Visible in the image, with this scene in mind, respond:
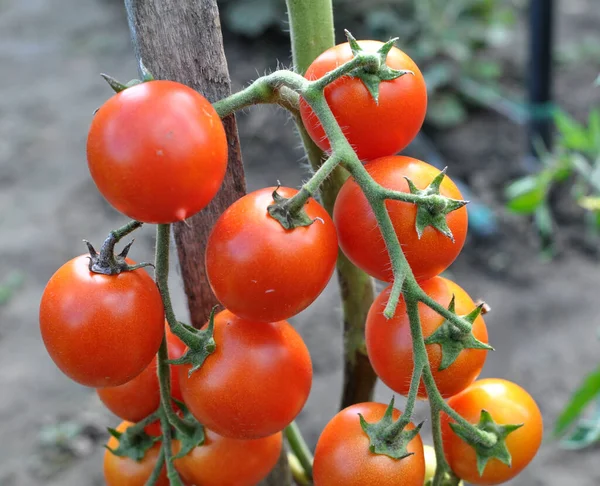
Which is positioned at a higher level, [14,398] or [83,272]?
[83,272]

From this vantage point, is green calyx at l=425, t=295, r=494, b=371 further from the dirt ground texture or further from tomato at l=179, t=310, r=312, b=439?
the dirt ground texture

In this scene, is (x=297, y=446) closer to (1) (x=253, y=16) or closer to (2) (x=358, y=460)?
(2) (x=358, y=460)

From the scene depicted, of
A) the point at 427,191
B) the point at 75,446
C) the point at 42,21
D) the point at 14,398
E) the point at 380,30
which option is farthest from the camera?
the point at 42,21

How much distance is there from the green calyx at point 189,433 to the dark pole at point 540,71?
2467mm

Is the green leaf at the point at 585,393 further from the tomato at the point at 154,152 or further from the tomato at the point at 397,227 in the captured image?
Result: the tomato at the point at 154,152

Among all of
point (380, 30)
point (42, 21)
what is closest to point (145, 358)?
point (380, 30)

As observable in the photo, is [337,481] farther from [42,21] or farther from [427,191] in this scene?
→ [42,21]

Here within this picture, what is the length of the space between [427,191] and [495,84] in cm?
323

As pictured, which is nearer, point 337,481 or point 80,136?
point 337,481

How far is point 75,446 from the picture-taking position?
2121 millimetres

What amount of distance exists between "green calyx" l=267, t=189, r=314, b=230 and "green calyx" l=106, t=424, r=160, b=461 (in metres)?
0.33

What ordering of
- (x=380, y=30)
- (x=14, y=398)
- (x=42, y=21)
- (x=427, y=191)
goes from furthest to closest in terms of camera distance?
1. (x=42, y=21)
2. (x=380, y=30)
3. (x=14, y=398)
4. (x=427, y=191)

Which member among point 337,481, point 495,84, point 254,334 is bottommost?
point 495,84

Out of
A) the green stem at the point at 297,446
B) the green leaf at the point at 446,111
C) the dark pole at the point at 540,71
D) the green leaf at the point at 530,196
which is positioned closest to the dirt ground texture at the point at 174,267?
the green leaf at the point at 446,111
